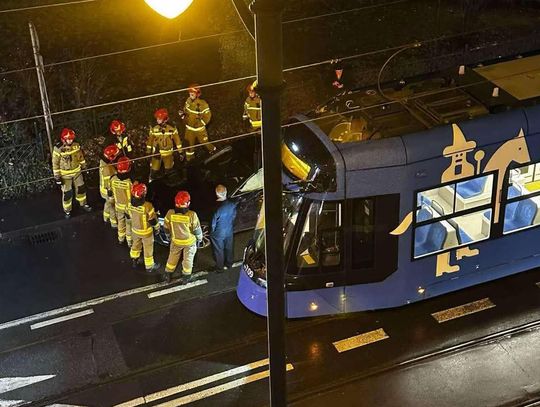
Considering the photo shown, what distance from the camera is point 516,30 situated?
20.7 meters

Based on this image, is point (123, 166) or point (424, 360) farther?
point (123, 166)

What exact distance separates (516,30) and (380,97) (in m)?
10.9

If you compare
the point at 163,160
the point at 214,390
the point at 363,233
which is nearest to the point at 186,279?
the point at 214,390

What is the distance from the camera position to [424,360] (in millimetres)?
10672

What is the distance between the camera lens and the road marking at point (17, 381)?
1045 centimetres

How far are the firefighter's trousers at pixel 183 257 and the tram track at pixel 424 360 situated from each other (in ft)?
8.79

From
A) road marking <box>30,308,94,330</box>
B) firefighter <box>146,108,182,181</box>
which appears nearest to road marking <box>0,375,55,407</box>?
road marking <box>30,308,94,330</box>

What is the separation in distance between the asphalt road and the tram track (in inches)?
0.5

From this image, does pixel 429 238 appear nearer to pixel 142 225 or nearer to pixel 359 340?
pixel 359 340

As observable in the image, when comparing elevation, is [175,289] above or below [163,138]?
below

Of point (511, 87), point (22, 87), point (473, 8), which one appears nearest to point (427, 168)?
point (511, 87)

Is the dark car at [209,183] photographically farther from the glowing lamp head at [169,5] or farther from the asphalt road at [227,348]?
the glowing lamp head at [169,5]

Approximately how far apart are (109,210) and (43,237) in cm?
114

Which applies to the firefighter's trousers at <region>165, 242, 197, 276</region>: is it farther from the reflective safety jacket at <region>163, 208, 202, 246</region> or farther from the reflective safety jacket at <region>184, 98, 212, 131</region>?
the reflective safety jacket at <region>184, 98, 212, 131</region>
